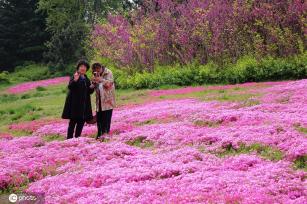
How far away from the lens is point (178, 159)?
10.8 meters

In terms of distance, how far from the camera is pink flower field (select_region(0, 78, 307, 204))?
8.09m

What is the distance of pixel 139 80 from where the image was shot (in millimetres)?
33312

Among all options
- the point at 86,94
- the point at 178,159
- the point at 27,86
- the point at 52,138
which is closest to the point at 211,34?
the point at 52,138

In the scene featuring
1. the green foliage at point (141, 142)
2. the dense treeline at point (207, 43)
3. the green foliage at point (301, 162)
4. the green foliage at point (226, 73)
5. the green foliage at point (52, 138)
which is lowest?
the green foliage at point (52, 138)

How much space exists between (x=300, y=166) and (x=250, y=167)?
1.04m

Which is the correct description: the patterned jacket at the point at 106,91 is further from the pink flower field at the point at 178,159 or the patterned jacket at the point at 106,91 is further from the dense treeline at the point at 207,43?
the dense treeline at the point at 207,43

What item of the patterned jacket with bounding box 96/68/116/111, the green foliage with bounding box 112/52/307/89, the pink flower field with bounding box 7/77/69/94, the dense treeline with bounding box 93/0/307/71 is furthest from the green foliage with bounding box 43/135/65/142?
the pink flower field with bounding box 7/77/69/94

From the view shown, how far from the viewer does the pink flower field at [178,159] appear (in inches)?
318

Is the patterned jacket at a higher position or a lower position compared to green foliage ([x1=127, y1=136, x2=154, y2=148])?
higher

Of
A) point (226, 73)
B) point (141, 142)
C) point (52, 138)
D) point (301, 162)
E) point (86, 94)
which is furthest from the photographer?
point (226, 73)

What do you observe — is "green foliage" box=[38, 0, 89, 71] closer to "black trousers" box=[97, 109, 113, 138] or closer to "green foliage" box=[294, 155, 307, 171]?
"black trousers" box=[97, 109, 113, 138]

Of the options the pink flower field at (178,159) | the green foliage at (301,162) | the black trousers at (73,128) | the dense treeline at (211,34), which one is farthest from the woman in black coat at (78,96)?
the dense treeline at (211,34)

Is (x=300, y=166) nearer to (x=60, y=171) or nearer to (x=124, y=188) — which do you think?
(x=124, y=188)

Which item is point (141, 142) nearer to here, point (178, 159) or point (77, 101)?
point (77, 101)
